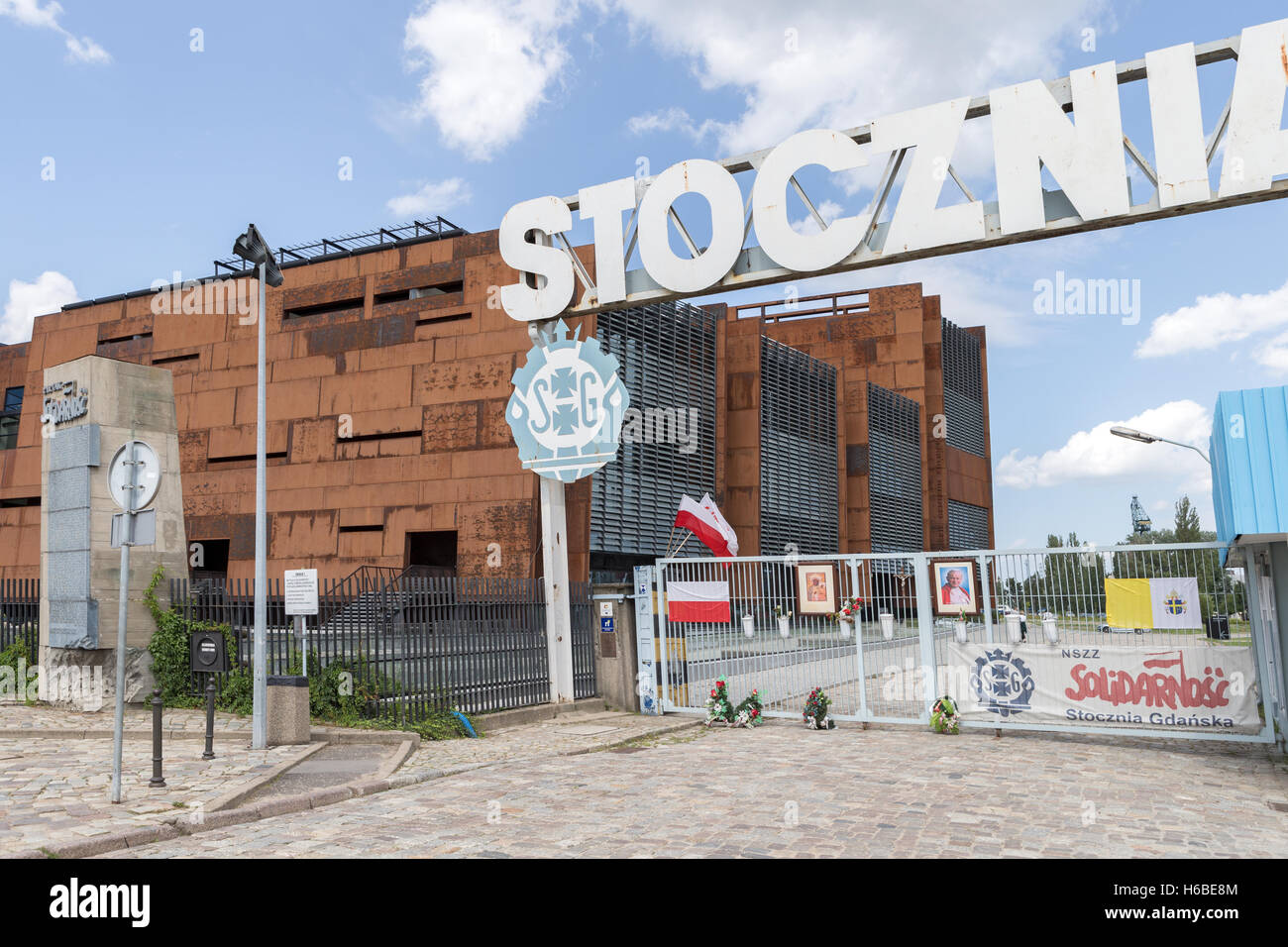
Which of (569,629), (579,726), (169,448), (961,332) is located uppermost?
(961,332)

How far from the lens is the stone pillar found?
48.9 feet

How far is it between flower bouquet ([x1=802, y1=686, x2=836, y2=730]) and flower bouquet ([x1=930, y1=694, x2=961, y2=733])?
58.9 inches

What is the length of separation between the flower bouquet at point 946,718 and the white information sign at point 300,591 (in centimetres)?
854

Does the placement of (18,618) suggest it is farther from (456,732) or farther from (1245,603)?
(1245,603)

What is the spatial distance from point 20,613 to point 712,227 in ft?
46.5

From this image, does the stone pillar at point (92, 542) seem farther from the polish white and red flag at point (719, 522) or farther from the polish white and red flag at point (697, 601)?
the polish white and red flag at point (719, 522)

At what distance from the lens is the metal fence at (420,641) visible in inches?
524

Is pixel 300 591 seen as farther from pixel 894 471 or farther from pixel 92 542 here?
pixel 894 471

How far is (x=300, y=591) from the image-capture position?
1257 cm

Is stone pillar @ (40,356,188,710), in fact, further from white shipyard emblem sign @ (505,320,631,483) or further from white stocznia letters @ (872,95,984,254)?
white stocznia letters @ (872,95,984,254)

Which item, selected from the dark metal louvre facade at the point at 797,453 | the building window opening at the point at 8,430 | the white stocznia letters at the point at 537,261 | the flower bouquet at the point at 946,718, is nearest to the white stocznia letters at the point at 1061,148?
the flower bouquet at the point at 946,718

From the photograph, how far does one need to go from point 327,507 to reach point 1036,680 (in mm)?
27810
